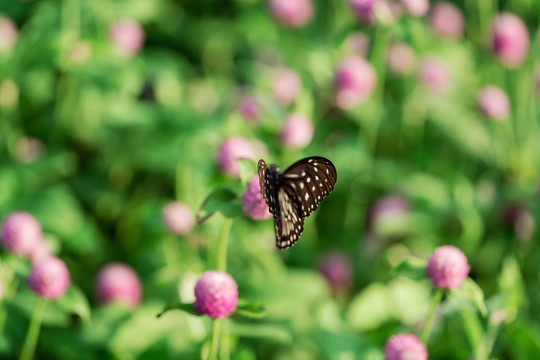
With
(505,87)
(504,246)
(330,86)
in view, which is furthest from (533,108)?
(330,86)

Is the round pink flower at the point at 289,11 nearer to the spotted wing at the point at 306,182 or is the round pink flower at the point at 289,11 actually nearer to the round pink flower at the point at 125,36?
the round pink flower at the point at 125,36

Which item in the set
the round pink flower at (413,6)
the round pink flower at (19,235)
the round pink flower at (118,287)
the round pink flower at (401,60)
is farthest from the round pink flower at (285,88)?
the round pink flower at (19,235)

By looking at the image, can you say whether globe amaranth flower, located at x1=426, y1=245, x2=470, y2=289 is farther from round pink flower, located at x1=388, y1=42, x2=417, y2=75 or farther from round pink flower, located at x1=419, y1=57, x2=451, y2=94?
round pink flower, located at x1=388, y1=42, x2=417, y2=75

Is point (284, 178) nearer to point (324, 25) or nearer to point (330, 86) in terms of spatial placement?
point (330, 86)

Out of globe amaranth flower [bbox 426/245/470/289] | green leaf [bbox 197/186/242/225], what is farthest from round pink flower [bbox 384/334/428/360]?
green leaf [bbox 197/186/242/225]

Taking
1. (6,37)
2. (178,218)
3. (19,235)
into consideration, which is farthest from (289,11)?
(19,235)
